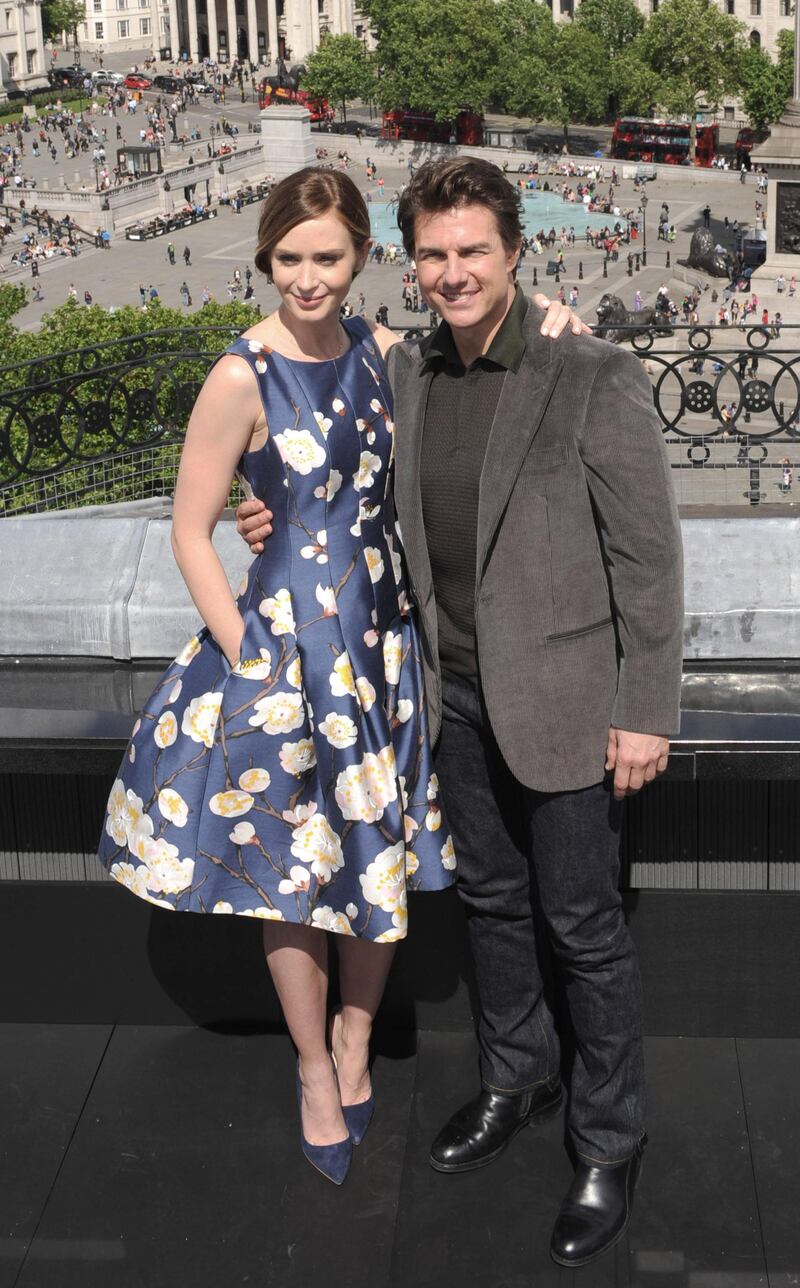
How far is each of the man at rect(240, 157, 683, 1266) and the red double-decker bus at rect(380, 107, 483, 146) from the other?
281 ft

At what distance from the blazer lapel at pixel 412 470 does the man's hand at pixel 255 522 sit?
11.6 inches

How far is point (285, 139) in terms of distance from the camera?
81.2 meters

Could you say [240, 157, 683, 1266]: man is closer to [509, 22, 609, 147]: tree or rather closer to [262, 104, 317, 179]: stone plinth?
[262, 104, 317, 179]: stone plinth

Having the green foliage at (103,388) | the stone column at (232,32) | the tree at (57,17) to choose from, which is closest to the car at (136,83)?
the tree at (57,17)

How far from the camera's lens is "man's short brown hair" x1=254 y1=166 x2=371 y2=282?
11.7 feet

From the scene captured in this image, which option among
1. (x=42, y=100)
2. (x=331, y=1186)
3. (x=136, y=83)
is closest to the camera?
(x=331, y=1186)

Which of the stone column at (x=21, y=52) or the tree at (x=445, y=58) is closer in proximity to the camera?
the tree at (x=445, y=58)

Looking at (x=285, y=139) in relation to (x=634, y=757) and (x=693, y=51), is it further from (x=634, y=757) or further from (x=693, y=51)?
(x=634, y=757)

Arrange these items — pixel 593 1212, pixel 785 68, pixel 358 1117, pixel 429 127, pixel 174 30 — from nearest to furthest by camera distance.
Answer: pixel 593 1212, pixel 358 1117, pixel 785 68, pixel 429 127, pixel 174 30

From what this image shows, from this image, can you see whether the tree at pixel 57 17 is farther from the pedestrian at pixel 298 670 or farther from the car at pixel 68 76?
the pedestrian at pixel 298 670

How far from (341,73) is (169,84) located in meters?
20.3

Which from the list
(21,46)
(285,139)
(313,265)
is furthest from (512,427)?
(21,46)

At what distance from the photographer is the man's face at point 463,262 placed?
3.41 meters

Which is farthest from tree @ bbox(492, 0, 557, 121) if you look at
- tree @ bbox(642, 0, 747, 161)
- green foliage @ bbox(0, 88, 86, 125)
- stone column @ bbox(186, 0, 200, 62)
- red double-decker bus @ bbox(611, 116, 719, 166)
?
stone column @ bbox(186, 0, 200, 62)
